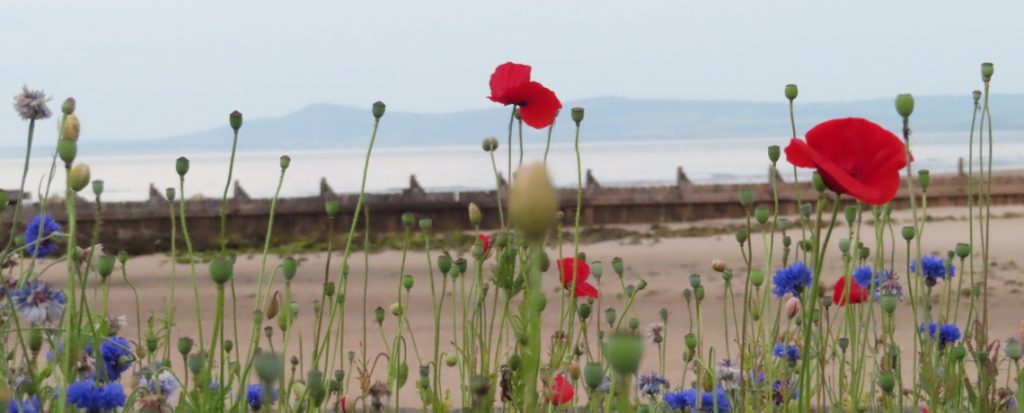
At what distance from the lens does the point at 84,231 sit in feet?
48.0

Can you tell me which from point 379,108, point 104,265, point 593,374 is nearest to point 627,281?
point 379,108

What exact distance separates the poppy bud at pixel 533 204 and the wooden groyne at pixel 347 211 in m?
13.8

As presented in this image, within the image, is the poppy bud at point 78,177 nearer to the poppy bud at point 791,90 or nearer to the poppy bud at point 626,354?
the poppy bud at point 626,354

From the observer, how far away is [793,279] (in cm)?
230

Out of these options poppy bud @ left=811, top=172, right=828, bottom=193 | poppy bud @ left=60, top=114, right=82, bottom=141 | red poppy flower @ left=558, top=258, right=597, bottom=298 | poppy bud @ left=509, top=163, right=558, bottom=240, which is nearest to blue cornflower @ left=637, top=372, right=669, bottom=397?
red poppy flower @ left=558, top=258, right=597, bottom=298

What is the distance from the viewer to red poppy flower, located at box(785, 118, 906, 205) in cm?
133

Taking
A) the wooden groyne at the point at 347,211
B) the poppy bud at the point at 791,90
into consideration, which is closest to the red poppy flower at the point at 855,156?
the poppy bud at the point at 791,90

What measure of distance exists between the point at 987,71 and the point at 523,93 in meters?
0.90

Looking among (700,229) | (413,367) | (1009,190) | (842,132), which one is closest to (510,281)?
(842,132)

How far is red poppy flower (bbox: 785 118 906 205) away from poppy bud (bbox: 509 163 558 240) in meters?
0.69

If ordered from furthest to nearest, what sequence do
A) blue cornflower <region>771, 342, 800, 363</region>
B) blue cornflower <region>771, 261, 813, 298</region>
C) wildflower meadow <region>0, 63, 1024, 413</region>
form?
blue cornflower <region>771, 342, 800, 363</region>
blue cornflower <region>771, 261, 813, 298</region>
wildflower meadow <region>0, 63, 1024, 413</region>

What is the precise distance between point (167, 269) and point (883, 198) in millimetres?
12582

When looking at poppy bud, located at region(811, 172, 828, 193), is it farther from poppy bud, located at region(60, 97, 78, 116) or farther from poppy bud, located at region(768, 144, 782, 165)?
poppy bud, located at region(60, 97, 78, 116)

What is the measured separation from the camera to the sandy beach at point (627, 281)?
8125mm
